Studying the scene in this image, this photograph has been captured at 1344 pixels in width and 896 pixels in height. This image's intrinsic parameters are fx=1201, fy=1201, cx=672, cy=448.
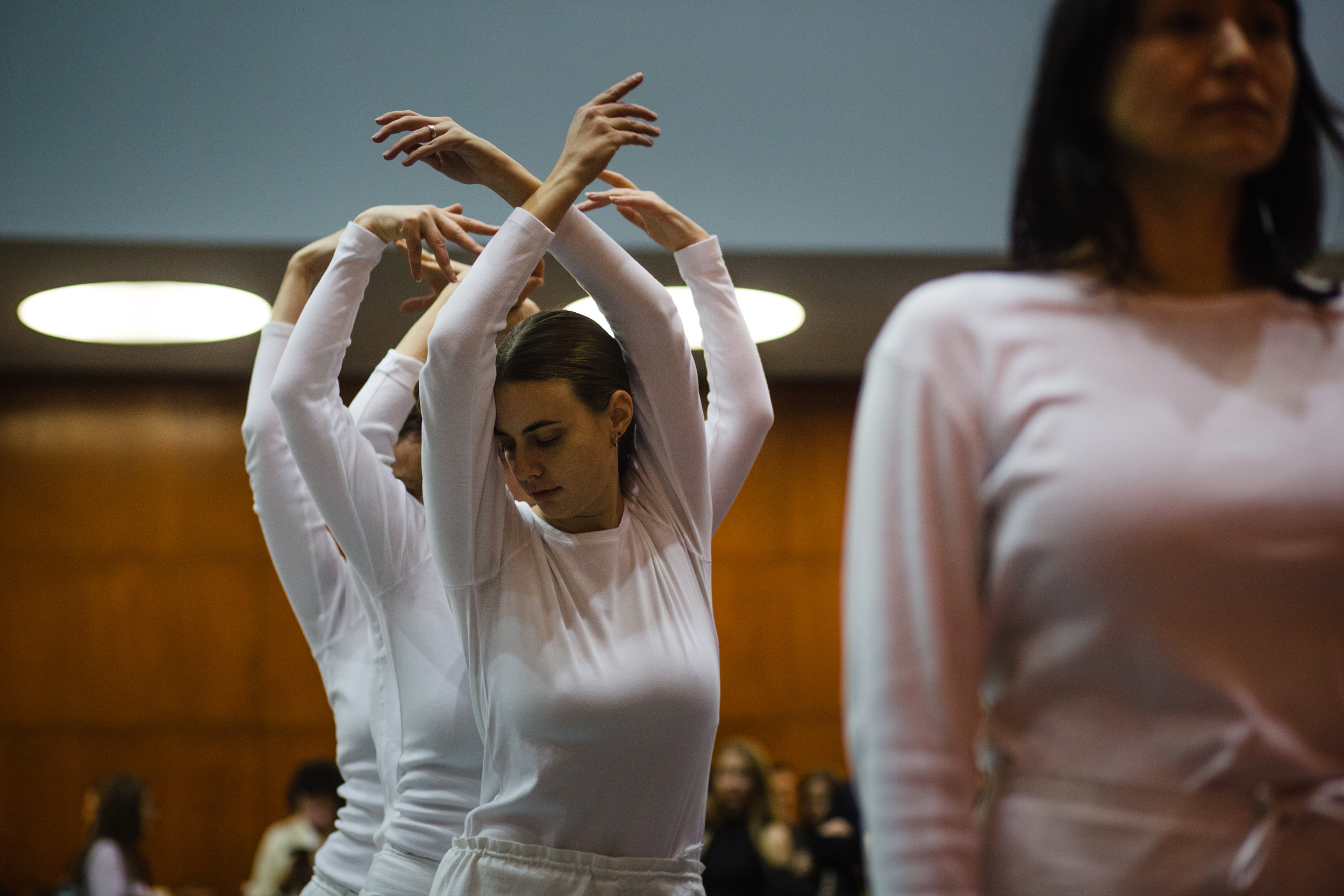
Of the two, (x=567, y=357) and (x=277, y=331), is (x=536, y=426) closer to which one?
(x=567, y=357)

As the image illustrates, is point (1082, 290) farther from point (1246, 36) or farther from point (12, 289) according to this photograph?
point (12, 289)

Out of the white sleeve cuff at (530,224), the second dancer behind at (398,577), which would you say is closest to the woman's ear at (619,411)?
the white sleeve cuff at (530,224)

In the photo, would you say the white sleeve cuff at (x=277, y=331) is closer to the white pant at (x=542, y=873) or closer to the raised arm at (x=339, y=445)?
the raised arm at (x=339, y=445)

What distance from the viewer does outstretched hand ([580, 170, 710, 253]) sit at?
1853 millimetres

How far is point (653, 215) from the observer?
1922mm

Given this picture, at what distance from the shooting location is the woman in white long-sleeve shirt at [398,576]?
175cm

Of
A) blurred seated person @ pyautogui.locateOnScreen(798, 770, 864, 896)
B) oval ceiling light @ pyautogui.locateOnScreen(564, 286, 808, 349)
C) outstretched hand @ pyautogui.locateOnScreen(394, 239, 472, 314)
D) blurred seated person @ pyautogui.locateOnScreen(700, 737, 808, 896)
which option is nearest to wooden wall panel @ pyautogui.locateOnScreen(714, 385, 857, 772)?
oval ceiling light @ pyautogui.locateOnScreen(564, 286, 808, 349)

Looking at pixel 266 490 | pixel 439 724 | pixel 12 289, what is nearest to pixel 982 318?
pixel 439 724

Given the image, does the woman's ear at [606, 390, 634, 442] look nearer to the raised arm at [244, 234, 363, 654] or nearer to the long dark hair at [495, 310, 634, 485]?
the long dark hair at [495, 310, 634, 485]

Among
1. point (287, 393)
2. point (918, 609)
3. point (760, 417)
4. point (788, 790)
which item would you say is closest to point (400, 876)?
point (287, 393)

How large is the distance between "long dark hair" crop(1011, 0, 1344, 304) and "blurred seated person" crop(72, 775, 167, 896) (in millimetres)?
4787

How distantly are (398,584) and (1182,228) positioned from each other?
1274 millimetres

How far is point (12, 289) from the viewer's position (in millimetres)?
5047

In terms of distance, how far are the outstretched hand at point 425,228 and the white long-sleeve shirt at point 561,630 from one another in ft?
0.96
